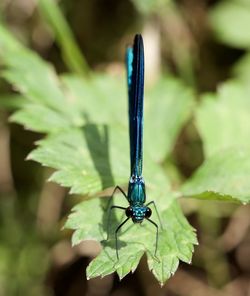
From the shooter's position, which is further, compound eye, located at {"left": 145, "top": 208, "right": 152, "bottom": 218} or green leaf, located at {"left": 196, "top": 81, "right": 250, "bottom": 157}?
green leaf, located at {"left": 196, "top": 81, "right": 250, "bottom": 157}

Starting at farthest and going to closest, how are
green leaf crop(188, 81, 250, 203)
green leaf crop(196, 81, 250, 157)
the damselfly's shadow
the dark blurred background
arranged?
the dark blurred background → green leaf crop(196, 81, 250, 157) → green leaf crop(188, 81, 250, 203) → the damselfly's shadow

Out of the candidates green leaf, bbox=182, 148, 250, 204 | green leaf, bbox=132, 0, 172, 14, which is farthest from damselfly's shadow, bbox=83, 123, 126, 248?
green leaf, bbox=132, 0, 172, 14

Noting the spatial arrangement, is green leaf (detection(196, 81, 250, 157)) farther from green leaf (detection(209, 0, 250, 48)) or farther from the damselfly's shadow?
green leaf (detection(209, 0, 250, 48))

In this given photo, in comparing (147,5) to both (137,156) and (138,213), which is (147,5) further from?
(138,213)

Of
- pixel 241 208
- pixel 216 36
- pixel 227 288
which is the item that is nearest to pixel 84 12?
pixel 216 36

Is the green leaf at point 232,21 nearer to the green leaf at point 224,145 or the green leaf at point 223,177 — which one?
the green leaf at point 224,145

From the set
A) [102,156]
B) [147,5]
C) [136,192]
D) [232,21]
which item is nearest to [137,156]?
[136,192]
